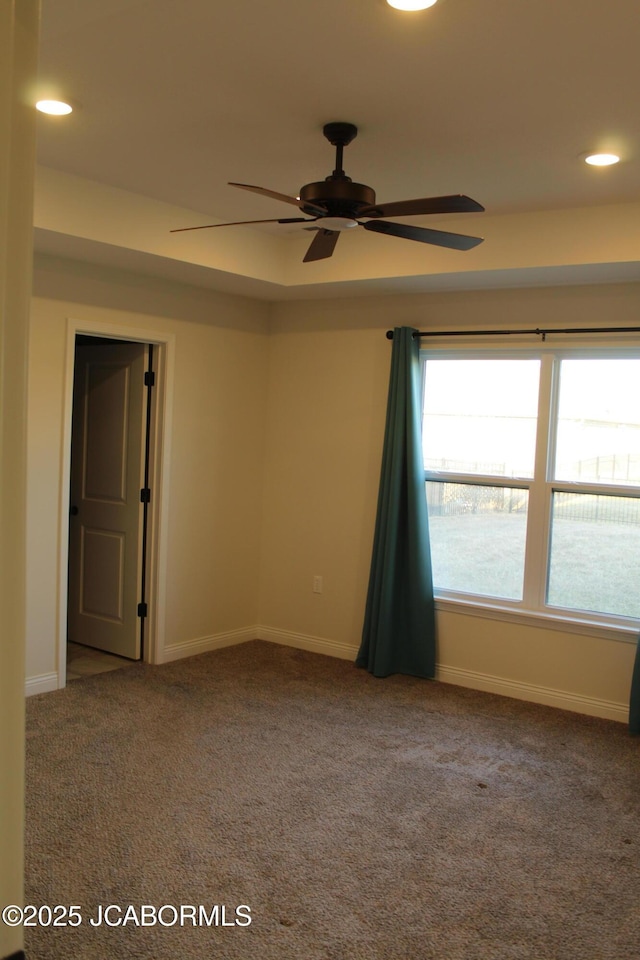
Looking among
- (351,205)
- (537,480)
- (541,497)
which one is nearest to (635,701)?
(541,497)

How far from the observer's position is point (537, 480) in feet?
15.7

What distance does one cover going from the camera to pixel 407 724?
4332 millimetres

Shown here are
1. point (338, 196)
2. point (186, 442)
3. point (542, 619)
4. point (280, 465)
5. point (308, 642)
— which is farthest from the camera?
point (280, 465)

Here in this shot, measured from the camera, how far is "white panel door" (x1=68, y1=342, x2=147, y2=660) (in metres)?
5.21

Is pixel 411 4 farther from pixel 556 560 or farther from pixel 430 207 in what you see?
pixel 556 560

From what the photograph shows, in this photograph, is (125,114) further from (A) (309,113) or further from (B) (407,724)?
(B) (407,724)

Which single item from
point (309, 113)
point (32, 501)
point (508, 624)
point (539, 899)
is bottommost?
point (539, 899)

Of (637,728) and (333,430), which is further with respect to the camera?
(333,430)

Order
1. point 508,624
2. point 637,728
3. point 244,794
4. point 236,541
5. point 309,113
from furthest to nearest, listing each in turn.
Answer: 1. point 236,541
2. point 508,624
3. point 637,728
4. point 244,794
5. point 309,113

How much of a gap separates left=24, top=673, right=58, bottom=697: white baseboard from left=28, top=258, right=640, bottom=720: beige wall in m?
0.04

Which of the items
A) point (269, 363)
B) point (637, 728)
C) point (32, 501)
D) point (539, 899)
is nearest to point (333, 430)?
point (269, 363)

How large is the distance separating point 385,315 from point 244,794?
10.5 ft

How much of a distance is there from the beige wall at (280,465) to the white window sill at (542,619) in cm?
5

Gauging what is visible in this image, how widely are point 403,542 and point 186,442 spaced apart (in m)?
1.61
